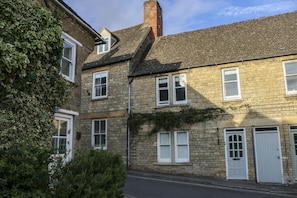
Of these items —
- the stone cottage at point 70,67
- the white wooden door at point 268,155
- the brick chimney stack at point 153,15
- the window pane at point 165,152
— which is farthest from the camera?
the brick chimney stack at point 153,15

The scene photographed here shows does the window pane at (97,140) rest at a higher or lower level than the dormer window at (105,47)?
lower

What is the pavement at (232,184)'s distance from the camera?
11211 millimetres

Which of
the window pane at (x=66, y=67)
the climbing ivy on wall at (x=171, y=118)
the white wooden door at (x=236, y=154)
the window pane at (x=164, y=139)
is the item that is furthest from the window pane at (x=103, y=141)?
the window pane at (x=66, y=67)

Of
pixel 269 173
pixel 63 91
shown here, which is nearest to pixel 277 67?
pixel 269 173

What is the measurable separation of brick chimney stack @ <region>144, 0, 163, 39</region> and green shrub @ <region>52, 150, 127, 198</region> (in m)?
15.4

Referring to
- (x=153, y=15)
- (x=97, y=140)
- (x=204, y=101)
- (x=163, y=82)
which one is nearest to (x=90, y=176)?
(x=204, y=101)

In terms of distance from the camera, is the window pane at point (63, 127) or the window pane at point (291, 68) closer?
the window pane at point (63, 127)

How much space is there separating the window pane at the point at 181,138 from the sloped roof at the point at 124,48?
561 cm

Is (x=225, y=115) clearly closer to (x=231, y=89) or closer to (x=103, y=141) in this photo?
(x=231, y=89)

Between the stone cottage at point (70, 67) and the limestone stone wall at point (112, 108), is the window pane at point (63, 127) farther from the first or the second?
the limestone stone wall at point (112, 108)

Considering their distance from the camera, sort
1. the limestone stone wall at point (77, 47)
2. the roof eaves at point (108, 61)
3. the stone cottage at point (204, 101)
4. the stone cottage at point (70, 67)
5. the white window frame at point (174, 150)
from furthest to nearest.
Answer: the roof eaves at point (108, 61) < the white window frame at point (174, 150) < the stone cottage at point (204, 101) < the limestone stone wall at point (77, 47) < the stone cottage at point (70, 67)

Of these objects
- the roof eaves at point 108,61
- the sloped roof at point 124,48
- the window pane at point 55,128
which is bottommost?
the window pane at point 55,128

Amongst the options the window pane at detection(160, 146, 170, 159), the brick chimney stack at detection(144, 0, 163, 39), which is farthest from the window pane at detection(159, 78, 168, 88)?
the brick chimney stack at detection(144, 0, 163, 39)

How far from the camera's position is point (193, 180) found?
12953 mm
